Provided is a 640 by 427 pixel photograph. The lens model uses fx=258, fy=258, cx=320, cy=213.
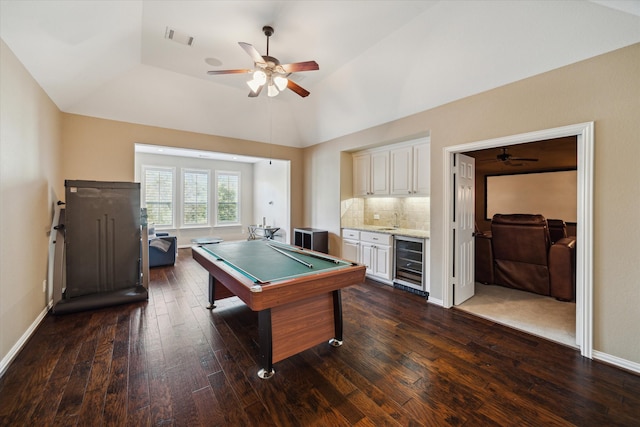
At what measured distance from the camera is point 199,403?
5.78 ft

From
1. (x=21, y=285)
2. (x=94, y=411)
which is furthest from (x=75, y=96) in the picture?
(x=94, y=411)

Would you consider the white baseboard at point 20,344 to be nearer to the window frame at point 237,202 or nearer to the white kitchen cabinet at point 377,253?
the white kitchen cabinet at point 377,253

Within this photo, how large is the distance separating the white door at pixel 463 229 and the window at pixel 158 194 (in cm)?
778

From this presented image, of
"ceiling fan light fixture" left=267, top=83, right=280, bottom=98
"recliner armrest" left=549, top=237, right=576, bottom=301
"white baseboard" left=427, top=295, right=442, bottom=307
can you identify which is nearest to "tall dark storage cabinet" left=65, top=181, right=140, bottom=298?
"ceiling fan light fixture" left=267, top=83, right=280, bottom=98

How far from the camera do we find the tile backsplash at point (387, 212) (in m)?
4.64

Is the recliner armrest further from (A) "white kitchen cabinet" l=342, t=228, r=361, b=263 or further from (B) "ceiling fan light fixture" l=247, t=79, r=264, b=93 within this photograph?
(B) "ceiling fan light fixture" l=247, t=79, r=264, b=93

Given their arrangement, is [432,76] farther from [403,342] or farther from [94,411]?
[94,411]

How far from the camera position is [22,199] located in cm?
254

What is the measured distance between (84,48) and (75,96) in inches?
48.5

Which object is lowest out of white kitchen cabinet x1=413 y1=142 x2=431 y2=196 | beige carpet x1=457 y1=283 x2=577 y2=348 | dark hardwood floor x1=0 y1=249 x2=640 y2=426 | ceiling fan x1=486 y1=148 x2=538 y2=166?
dark hardwood floor x1=0 y1=249 x2=640 y2=426

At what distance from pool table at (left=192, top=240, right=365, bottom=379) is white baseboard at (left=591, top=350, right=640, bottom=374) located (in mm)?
2196

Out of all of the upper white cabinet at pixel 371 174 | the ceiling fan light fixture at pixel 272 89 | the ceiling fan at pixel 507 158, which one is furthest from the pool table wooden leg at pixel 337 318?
the ceiling fan at pixel 507 158

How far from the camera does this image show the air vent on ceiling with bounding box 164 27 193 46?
301cm

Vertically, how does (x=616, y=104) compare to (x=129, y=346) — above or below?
above
